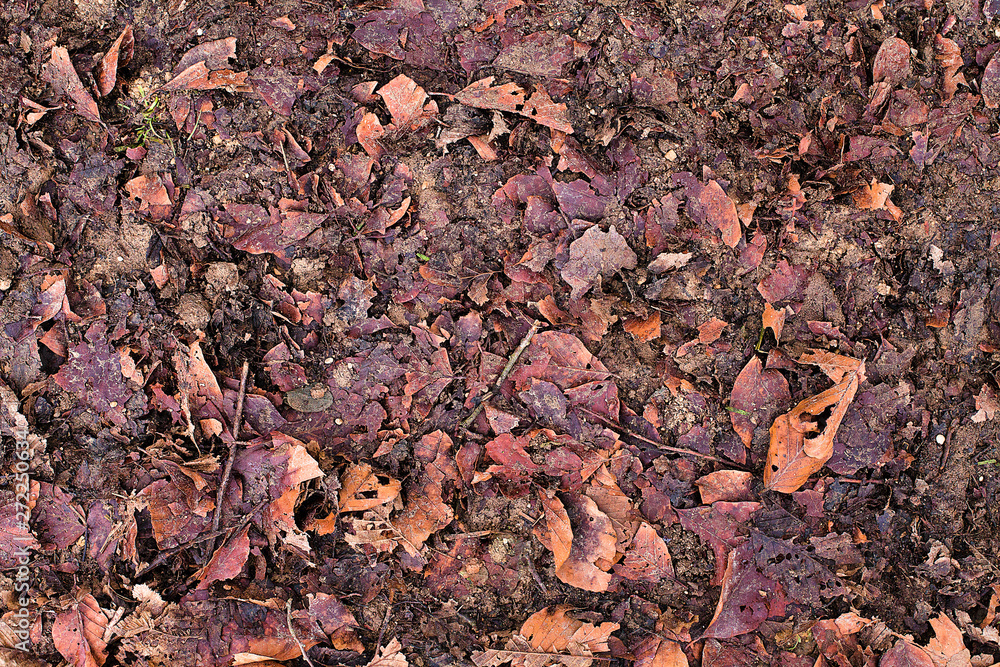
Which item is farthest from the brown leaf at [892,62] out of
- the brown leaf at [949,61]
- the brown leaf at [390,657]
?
the brown leaf at [390,657]

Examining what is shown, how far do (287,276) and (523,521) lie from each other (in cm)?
122

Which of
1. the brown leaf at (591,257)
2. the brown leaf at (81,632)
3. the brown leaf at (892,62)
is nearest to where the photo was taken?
the brown leaf at (81,632)

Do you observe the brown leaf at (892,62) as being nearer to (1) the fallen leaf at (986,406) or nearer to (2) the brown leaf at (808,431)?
(2) the brown leaf at (808,431)

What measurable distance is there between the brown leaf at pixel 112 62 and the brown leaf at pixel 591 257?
5.82ft

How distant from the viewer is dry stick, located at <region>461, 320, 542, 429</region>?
6.93 feet

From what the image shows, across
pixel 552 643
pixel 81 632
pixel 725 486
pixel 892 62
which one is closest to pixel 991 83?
pixel 892 62

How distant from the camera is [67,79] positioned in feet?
7.06

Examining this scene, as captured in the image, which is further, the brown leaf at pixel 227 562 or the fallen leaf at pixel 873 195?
the fallen leaf at pixel 873 195

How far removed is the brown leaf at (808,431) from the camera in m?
2.05

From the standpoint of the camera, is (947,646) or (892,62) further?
(892,62)

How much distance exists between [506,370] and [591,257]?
504 mm

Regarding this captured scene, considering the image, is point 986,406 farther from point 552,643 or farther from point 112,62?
point 112,62

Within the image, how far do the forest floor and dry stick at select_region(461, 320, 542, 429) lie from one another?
1 centimetres

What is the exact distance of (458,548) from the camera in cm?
209
